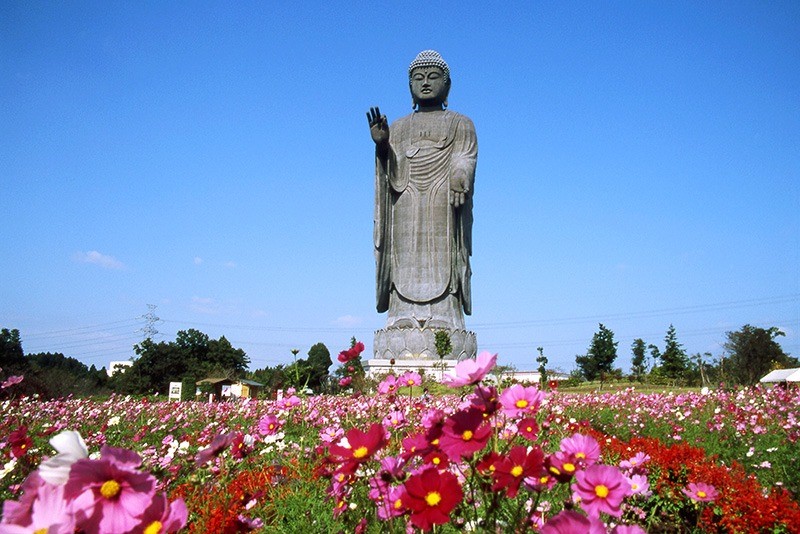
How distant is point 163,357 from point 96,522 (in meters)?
40.4

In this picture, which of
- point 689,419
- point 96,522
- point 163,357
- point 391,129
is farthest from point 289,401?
point 163,357

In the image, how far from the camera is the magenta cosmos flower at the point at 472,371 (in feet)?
4.35

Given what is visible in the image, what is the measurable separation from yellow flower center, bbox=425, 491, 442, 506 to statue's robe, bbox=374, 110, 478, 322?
1846cm

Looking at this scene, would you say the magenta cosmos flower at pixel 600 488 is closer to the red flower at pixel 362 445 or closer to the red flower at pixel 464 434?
the red flower at pixel 464 434

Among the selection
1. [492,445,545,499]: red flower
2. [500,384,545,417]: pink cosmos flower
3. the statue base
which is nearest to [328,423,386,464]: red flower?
[492,445,545,499]: red flower

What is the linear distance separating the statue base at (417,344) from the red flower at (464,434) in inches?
685

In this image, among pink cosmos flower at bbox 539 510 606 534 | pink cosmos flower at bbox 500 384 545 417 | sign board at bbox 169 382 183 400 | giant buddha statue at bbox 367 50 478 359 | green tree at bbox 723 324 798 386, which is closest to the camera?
pink cosmos flower at bbox 539 510 606 534

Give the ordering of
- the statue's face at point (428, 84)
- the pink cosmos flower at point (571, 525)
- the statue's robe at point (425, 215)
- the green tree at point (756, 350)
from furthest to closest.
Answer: the green tree at point (756, 350)
the statue's face at point (428, 84)
the statue's robe at point (425, 215)
the pink cosmos flower at point (571, 525)

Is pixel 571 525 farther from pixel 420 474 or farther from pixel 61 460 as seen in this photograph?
pixel 61 460

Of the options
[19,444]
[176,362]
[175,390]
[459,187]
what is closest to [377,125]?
[459,187]

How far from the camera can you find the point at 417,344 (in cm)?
1903

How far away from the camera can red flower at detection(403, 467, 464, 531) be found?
3.84 feet

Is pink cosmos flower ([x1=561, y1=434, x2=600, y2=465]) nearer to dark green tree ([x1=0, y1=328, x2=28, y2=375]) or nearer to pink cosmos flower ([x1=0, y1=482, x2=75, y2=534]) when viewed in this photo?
pink cosmos flower ([x1=0, y1=482, x2=75, y2=534])

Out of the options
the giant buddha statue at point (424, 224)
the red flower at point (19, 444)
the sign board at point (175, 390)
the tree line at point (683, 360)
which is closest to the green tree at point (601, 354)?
the tree line at point (683, 360)
